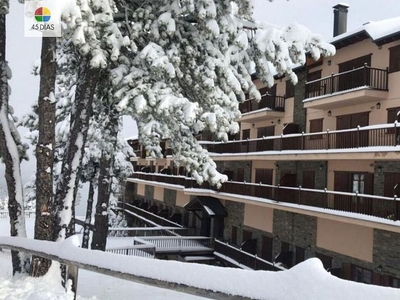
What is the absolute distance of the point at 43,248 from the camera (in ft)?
19.7

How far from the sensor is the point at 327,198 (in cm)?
1884

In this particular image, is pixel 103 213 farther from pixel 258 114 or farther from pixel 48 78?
pixel 48 78

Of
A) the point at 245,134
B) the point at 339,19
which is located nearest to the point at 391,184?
the point at 339,19

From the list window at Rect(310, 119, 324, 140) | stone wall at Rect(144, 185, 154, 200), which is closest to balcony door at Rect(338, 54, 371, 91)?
window at Rect(310, 119, 324, 140)

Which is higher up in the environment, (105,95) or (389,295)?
(105,95)

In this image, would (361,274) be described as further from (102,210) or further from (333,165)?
(102,210)

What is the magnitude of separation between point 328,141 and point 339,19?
9.35m

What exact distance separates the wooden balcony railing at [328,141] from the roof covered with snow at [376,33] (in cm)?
404

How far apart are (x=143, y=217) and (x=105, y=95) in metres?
32.7

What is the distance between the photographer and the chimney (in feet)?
78.1

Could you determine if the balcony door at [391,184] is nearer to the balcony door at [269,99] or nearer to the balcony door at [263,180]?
the balcony door at [263,180]

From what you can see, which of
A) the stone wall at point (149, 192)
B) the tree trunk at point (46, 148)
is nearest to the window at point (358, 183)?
the tree trunk at point (46, 148)

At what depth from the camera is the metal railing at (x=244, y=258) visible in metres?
20.8

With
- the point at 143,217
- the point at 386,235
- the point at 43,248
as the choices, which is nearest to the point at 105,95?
the point at 43,248
